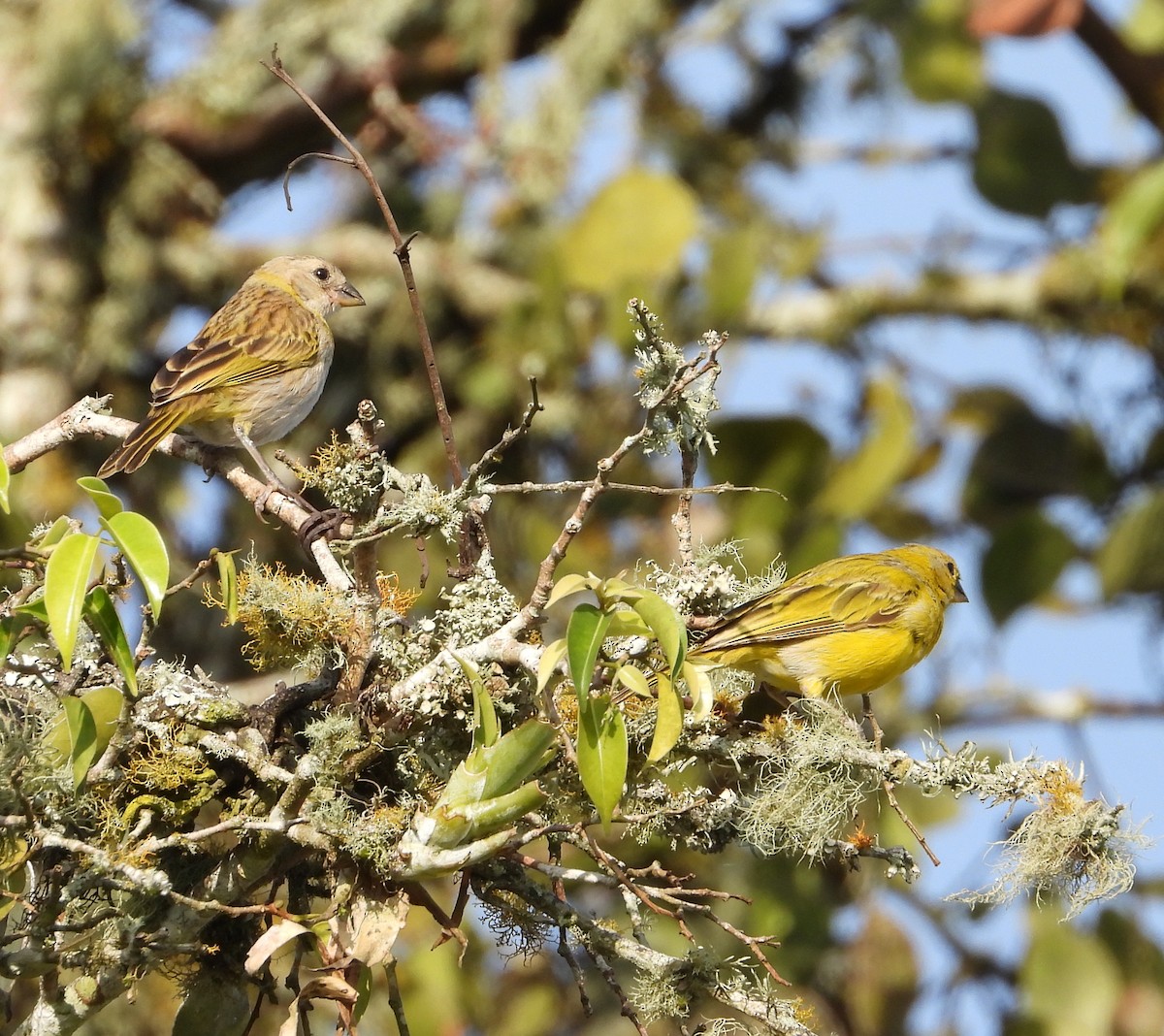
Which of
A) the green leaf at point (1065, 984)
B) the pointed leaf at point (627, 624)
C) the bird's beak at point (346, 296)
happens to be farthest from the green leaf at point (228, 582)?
the green leaf at point (1065, 984)

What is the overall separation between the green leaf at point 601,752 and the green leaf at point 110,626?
32.9 inches

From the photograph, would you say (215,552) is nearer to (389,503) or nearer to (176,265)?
(389,503)

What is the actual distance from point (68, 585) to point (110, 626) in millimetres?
200

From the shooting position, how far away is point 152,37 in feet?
28.3

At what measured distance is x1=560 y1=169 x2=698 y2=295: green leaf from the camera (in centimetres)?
714

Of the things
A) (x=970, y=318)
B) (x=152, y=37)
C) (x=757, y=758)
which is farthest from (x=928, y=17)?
(x=757, y=758)

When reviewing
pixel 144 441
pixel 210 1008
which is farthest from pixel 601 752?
pixel 144 441

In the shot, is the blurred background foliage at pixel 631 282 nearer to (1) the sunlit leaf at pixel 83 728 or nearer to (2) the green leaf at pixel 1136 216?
(2) the green leaf at pixel 1136 216

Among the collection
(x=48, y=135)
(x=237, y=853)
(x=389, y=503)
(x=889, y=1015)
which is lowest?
(x=889, y=1015)

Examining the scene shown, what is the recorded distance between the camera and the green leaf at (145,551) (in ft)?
8.56

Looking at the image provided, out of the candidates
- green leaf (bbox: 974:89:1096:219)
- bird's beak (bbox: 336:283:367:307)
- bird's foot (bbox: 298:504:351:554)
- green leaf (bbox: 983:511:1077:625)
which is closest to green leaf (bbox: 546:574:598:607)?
bird's foot (bbox: 298:504:351:554)

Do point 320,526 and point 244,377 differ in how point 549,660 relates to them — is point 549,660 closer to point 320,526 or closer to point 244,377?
point 320,526

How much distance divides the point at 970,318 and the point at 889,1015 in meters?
4.10

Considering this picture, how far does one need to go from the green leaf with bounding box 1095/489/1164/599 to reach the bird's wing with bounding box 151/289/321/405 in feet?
15.7
